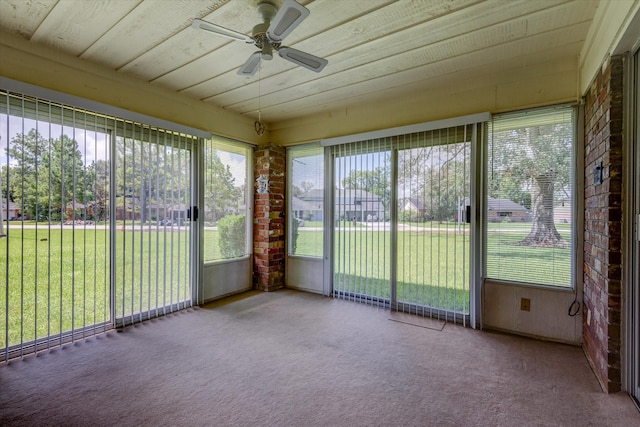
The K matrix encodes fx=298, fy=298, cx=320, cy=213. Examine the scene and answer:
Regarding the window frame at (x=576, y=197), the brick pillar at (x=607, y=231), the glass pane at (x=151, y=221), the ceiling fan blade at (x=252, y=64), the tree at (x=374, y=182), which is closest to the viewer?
the brick pillar at (x=607, y=231)

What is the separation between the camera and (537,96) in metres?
2.63

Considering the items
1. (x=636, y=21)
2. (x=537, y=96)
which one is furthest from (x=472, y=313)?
(x=636, y=21)

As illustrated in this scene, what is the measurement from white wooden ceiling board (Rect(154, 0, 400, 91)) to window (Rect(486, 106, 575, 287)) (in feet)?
5.86

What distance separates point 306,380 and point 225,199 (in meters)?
2.51

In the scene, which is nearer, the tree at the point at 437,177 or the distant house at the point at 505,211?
the distant house at the point at 505,211

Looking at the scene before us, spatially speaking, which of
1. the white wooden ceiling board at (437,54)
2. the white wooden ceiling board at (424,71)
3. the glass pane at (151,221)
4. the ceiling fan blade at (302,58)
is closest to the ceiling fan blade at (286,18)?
the ceiling fan blade at (302,58)

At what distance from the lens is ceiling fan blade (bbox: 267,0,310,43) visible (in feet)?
4.78

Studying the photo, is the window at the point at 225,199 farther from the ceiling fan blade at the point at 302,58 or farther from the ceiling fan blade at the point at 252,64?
the ceiling fan blade at the point at 302,58

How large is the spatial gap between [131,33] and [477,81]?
117 inches

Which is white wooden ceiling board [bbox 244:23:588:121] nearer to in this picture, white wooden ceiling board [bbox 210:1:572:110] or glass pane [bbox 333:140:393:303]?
white wooden ceiling board [bbox 210:1:572:110]

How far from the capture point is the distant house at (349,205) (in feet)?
11.6

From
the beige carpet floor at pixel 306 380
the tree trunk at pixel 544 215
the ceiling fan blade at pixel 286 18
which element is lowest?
the beige carpet floor at pixel 306 380

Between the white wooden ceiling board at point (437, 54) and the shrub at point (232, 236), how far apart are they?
1.62 metres

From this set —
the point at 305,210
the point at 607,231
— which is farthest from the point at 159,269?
the point at 607,231
